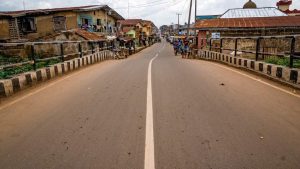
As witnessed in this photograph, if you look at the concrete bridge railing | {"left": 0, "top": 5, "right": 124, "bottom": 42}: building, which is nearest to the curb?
the concrete bridge railing

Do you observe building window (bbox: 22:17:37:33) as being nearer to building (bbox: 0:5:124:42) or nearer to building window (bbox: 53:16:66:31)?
building (bbox: 0:5:124:42)

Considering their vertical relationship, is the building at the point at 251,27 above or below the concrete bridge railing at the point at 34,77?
above

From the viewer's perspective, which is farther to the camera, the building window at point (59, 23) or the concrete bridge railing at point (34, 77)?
the building window at point (59, 23)

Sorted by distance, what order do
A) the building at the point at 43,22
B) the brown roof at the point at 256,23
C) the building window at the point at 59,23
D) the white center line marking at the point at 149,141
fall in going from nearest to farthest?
1. the white center line marking at the point at 149,141
2. the brown roof at the point at 256,23
3. the building at the point at 43,22
4. the building window at the point at 59,23

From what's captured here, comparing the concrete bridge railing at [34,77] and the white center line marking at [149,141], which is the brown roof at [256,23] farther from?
the white center line marking at [149,141]

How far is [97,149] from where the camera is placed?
3471 millimetres

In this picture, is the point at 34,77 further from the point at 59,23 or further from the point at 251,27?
the point at 251,27

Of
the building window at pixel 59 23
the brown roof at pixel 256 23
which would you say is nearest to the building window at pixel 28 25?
the building window at pixel 59 23

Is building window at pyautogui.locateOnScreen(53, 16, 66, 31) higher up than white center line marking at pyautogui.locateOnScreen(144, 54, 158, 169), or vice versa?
building window at pyautogui.locateOnScreen(53, 16, 66, 31)

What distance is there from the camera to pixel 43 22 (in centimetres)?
2895

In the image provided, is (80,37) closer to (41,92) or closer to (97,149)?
(41,92)

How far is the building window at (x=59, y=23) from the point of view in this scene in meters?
28.5

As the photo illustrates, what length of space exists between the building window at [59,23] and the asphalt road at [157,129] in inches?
931

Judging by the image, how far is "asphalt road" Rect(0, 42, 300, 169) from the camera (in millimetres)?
3160
